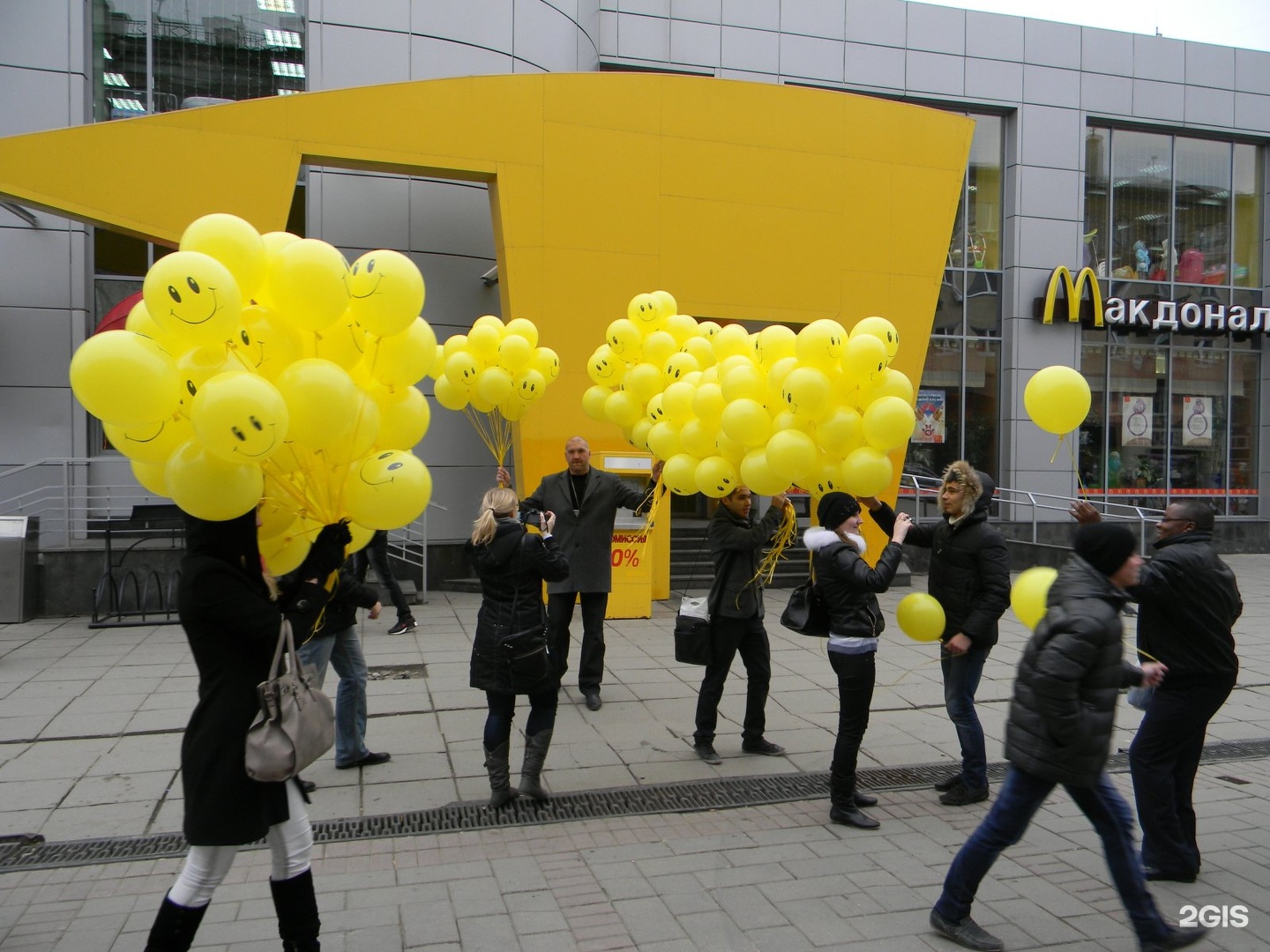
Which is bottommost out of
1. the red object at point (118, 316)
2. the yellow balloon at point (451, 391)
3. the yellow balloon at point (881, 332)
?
the yellow balloon at point (451, 391)

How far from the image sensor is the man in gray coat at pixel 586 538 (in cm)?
729

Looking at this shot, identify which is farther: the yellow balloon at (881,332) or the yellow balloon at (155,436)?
the yellow balloon at (881,332)

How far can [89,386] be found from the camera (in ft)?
10.1

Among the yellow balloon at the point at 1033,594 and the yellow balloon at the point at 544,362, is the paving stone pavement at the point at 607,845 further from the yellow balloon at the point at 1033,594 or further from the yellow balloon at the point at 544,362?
the yellow balloon at the point at 544,362

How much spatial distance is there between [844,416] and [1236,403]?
60.0ft

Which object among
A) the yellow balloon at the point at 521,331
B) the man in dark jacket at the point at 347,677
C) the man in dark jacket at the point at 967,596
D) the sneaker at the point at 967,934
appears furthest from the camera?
the yellow balloon at the point at 521,331

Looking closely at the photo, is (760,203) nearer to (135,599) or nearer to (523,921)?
(135,599)

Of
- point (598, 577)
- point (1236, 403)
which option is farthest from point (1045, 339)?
point (598, 577)

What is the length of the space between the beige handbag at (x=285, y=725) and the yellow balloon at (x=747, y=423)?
246 centimetres

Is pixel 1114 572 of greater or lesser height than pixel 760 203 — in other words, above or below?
below

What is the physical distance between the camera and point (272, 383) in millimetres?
3475

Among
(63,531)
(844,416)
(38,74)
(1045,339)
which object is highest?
(38,74)

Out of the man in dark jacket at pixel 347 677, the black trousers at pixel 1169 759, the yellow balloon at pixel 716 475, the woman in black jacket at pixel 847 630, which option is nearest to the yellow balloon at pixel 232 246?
the man in dark jacket at pixel 347 677

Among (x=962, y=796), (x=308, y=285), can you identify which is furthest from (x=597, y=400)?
(x=308, y=285)
